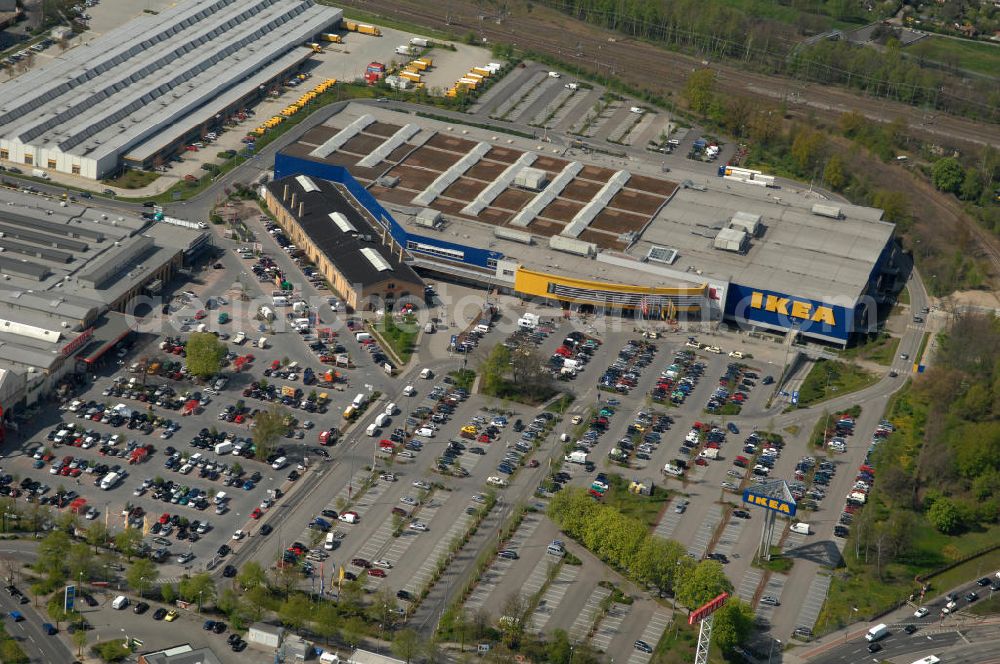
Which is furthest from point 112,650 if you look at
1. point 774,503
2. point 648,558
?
point 774,503

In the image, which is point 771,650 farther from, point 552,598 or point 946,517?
point 946,517

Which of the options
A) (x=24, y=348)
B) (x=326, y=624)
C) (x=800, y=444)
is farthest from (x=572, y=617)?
(x=24, y=348)

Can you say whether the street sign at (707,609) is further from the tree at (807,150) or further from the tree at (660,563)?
the tree at (807,150)

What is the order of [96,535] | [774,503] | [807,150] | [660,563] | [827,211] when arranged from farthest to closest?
[807,150]
[827,211]
[774,503]
[660,563]
[96,535]

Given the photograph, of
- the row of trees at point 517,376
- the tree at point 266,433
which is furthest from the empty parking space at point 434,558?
the row of trees at point 517,376

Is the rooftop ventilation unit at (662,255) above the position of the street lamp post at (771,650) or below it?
above

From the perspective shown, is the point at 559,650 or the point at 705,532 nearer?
the point at 559,650
